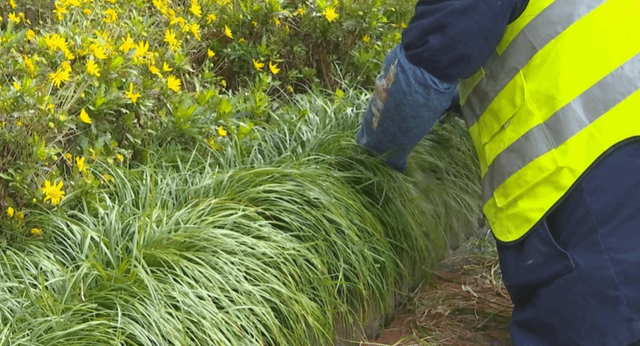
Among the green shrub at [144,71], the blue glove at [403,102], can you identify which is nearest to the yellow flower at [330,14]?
the green shrub at [144,71]

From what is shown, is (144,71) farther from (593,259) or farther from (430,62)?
A: (593,259)

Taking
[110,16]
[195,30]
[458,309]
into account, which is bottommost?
[458,309]

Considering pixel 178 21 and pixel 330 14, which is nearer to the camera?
pixel 178 21

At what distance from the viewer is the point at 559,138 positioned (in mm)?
2182

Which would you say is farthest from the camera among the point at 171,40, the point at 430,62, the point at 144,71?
the point at 171,40

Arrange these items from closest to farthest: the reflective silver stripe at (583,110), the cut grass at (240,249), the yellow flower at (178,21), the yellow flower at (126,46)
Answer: the reflective silver stripe at (583,110), the cut grass at (240,249), the yellow flower at (126,46), the yellow flower at (178,21)

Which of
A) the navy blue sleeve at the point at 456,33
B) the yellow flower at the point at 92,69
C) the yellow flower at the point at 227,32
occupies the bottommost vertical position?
→ the yellow flower at the point at 227,32

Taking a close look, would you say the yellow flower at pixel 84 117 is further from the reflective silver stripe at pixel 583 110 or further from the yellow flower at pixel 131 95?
the reflective silver stripe at pixel 583 110

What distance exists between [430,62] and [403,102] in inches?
7.8

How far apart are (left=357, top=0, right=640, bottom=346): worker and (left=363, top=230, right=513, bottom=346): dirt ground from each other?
2.83 ft

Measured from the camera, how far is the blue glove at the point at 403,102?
248 centimetres

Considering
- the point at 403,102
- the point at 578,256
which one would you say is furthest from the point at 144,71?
the point at 578,256

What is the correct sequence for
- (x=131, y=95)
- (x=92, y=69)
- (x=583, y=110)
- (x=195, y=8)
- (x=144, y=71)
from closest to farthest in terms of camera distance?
(x=583, y=110) → (x=92, y=69) → (x=131, y=95) → (x=144, y=71) → (x=195, y=8)

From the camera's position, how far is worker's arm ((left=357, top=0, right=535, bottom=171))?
220 centimetres
